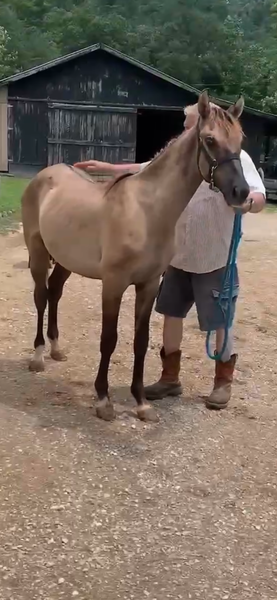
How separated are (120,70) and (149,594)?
18020mm

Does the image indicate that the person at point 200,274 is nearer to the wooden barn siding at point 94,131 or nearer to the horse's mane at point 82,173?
the horse's mane at point 82,173

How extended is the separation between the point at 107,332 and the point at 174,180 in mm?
944

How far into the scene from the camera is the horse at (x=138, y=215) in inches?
129

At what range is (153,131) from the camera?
23.2 meters

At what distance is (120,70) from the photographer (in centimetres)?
1870

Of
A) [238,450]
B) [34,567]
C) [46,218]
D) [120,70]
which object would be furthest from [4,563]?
[120,70]

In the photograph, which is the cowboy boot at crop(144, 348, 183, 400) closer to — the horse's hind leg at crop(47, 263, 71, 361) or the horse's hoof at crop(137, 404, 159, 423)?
the horse's hoof at crop(137, 404, 159, 423)

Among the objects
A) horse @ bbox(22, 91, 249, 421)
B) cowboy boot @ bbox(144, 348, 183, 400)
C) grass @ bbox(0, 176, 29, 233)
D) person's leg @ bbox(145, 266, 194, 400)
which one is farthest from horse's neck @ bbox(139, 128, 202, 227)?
grass @ bbox(0, 176, 29, 233)

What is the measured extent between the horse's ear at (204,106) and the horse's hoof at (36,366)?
211 cm

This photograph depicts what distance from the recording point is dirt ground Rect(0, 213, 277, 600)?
8.20 ft

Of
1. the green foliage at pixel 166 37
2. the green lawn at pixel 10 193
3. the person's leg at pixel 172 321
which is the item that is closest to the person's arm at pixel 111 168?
the person's leg at pixel 172 321

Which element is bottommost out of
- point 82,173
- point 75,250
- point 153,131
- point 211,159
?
point 75,250

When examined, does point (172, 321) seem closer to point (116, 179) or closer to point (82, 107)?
point (116, 179)

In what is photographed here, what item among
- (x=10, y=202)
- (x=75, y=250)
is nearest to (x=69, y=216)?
(x=75, y=250)
